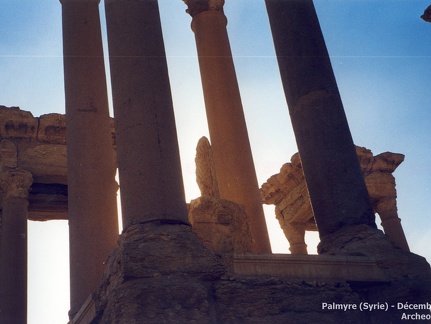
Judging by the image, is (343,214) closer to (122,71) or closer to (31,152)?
(122,71)

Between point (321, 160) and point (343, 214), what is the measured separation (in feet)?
3.36

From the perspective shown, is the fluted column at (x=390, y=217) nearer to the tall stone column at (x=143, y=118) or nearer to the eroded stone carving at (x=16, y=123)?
the eroded stone carving at (x=16, y=123)

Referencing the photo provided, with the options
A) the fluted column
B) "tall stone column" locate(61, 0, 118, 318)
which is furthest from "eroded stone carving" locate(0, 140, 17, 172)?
the fluted column

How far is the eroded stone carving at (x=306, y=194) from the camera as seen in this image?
25263 mm

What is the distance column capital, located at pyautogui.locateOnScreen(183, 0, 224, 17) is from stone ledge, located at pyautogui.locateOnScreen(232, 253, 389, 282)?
1070 cm

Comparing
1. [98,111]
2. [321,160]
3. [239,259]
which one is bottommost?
[239,259]

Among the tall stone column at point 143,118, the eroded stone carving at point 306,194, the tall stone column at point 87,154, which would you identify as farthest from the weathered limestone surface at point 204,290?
the eroded stone carving at point 306,194

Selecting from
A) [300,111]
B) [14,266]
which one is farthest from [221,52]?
[14,266]

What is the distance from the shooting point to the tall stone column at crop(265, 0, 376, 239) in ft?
30.7

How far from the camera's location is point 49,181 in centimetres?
2089

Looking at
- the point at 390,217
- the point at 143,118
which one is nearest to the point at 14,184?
the point at 143,118

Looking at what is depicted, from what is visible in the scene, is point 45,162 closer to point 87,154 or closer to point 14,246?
point 14,246

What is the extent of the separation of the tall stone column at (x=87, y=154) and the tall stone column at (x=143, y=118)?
10.6 ft

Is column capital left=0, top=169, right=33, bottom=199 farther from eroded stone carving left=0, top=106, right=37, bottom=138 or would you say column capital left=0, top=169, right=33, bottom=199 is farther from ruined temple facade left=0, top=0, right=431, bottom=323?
ruined temple facade left=0, top=0, right=431, bottom=323
